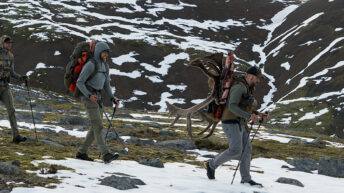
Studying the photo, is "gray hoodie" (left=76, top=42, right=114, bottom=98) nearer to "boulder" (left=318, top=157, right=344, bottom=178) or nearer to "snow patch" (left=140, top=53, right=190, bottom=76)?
"boulder" (left=318, top=157, right=344, bottom=178)

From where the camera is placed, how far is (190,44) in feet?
432

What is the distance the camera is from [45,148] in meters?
12.8

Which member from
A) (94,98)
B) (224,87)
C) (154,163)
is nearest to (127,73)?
(154,163)

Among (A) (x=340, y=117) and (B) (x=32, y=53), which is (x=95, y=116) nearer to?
(A) (x=340, y=117)

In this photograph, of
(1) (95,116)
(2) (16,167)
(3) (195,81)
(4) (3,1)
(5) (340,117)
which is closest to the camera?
(2) (16,167)

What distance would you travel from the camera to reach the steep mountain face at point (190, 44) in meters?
85.7

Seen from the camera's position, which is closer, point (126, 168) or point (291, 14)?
point (126, 168)

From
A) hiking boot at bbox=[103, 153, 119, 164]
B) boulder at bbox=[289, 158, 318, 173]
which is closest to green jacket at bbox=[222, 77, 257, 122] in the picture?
hiking boot at bbox=[103, 153, 119, 164]

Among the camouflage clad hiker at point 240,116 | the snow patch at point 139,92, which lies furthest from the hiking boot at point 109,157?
the snow patch at point 139,92

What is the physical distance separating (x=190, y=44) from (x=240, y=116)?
124 meters

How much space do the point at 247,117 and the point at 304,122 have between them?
64.9 meters

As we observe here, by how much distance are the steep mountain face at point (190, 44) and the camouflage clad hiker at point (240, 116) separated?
59.7 meters

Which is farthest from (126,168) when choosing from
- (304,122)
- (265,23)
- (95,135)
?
(265,23)

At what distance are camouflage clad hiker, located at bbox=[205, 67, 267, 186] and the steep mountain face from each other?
59.7 meters
